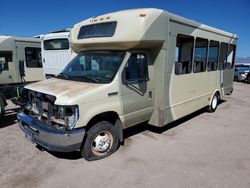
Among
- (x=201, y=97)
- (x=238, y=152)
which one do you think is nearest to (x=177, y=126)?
(x=201, y=97)

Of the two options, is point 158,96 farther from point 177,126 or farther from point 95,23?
point 95,23

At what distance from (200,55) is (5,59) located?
9.10 metres

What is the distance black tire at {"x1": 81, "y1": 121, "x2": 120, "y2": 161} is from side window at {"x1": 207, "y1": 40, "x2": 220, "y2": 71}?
4.51 meters

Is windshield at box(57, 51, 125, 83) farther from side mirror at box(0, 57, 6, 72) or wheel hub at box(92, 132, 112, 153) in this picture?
side mirror at box(0, 57, 6, 72)

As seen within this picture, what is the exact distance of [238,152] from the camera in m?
4.93

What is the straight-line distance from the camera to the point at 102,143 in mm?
4469

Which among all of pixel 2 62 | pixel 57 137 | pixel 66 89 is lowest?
pixel 57 137

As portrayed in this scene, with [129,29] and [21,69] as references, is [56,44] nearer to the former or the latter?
[21,69]

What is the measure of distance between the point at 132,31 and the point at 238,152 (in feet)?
11.4

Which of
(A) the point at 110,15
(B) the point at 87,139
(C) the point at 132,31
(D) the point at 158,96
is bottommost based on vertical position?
(B) the point at 87,139

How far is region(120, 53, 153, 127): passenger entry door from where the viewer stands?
4.64 m

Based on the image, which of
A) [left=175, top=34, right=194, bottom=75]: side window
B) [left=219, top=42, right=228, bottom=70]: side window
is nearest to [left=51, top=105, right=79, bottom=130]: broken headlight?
[left=175, top=34, right=194, bottom=75]: side window

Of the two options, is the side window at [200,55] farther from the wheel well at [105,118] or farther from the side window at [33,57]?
the side window at [33,57]

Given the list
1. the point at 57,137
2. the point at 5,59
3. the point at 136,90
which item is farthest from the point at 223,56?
the point at 5,59
